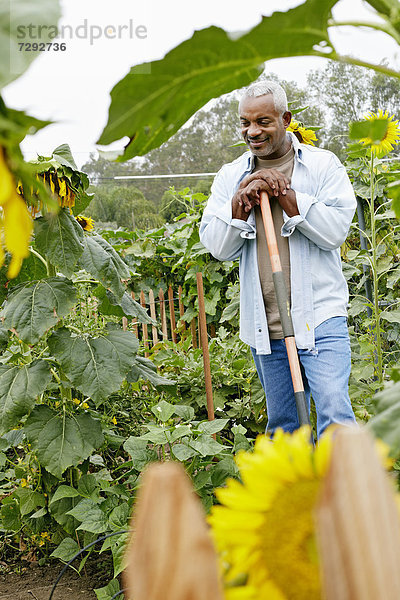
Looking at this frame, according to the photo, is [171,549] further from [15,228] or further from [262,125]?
[262,125]

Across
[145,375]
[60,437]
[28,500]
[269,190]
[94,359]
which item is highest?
[269,190]

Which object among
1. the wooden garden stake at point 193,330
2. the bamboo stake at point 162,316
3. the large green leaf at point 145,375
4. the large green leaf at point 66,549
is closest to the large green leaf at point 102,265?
the large green leaf at point 145,375

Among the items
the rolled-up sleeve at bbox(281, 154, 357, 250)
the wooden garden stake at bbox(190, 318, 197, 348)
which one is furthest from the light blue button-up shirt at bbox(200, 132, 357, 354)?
the wooden garden stake at bbox(190, 318, 197, 348)

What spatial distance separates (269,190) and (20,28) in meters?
2.14

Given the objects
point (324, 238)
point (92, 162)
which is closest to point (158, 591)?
point (324, 238)

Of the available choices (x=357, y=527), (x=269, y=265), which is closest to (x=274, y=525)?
(x=357, y=527)

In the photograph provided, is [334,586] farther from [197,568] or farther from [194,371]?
[194,371]

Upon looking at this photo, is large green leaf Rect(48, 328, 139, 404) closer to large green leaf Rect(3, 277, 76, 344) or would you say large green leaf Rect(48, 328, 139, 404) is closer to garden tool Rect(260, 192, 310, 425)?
large green leaf Rect(3, 277, 76, 344)

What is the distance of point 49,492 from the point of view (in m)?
2.51

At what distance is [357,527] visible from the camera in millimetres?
181

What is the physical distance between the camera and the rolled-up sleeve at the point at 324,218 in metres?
2.37

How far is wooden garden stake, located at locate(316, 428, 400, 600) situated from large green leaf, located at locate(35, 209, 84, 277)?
2009 millimetres

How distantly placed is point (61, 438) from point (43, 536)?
0.56 m

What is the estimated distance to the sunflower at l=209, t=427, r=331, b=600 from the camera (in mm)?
233
